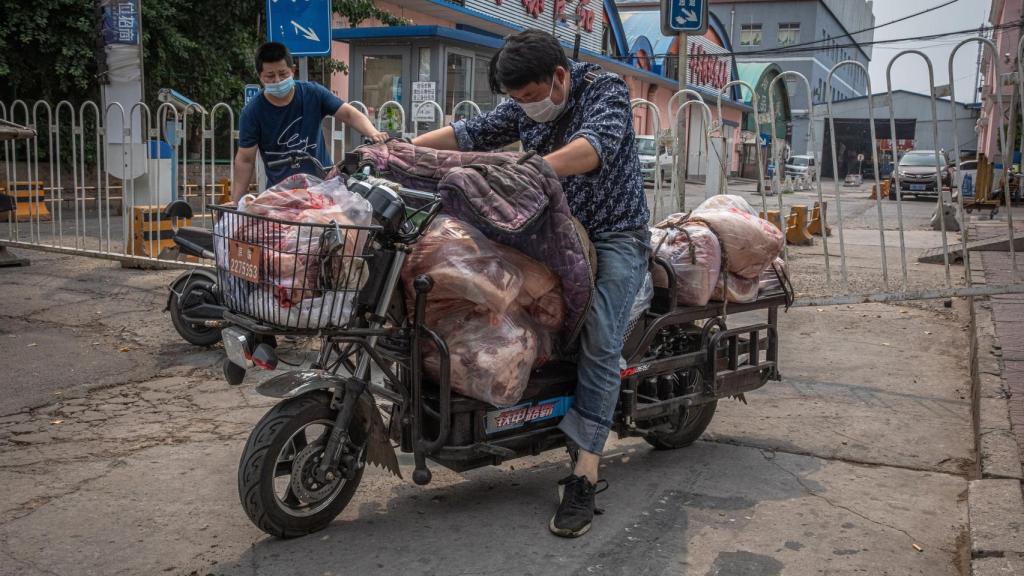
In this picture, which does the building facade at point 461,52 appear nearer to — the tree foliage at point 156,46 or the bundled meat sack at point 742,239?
the tree foliage at point 156,46

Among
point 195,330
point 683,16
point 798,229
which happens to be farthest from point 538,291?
point 798,229

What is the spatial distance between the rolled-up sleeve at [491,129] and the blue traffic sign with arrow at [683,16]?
4.40 meters

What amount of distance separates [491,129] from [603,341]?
1.10 m

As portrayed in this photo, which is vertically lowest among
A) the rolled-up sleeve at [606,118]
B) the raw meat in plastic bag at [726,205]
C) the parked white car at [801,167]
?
the raw meat in plastic bag at [726,205]

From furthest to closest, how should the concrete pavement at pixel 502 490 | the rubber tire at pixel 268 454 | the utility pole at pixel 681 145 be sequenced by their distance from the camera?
the utility pole at pixel 681 145, the concrete pavement at pixel 502 490, the rubber tire at pixel 268 454

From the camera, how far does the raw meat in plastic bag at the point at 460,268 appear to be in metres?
3.24

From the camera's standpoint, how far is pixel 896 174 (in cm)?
619

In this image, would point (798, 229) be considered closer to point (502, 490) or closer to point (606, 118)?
point (502, 490)

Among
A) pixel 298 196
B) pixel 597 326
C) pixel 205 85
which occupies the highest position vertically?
pixel 205 85

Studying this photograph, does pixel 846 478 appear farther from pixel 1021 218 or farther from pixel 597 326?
pixel 1021 218

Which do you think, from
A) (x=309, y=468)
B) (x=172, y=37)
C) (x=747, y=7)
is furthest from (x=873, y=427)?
(x=747, y=7)

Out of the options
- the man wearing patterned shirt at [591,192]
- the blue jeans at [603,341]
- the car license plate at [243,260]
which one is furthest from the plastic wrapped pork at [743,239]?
the car license plate at [243,260]

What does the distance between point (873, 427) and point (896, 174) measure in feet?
6.70

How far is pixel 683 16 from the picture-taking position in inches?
316
